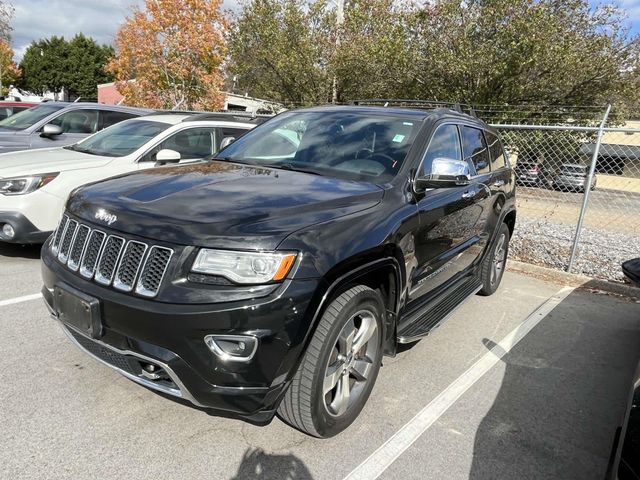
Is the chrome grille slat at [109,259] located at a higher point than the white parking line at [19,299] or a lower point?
higher

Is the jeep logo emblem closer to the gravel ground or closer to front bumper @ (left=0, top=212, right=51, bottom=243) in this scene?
front bumper @ (left=0, top=212, right=51, bottom=243)

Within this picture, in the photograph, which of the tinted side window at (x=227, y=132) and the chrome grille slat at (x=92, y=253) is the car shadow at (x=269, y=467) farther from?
the tinted side window at (x=227, y=132)

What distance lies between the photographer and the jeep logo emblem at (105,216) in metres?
2.48

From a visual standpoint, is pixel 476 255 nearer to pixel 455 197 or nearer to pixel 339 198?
pixel 455 197

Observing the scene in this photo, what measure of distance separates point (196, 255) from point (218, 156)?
74.5 inches

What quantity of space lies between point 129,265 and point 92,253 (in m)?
0.34

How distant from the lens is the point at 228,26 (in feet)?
62.2

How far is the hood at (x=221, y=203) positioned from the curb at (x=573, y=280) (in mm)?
4441

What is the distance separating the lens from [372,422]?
2.91 metres

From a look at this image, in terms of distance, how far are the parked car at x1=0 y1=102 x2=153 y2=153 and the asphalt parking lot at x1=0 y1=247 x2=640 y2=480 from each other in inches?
174

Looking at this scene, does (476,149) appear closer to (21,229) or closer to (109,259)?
(109,259)

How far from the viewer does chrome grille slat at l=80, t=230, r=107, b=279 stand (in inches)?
98.1

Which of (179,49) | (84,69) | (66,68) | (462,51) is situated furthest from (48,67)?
(462,51)

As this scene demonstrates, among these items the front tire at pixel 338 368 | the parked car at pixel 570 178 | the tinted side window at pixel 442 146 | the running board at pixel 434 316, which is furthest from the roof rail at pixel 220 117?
the parked car at pixel 570 178
